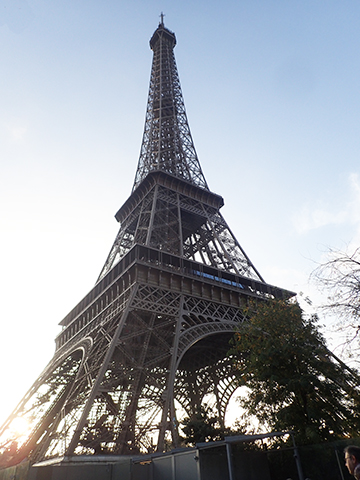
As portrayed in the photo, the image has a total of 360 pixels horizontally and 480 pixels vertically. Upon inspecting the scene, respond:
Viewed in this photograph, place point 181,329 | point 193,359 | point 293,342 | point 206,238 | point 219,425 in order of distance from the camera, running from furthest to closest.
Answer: point 206,238
point 193,359
point 219,425
point 181,329
point 293,342

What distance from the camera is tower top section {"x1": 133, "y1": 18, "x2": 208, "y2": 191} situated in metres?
45.8

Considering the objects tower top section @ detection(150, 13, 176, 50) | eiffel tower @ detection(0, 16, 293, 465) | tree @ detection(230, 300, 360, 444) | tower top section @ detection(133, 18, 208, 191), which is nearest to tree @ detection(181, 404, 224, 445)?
eiffel tower @ detection(0, 16, 293, 465)

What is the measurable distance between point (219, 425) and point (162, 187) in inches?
951

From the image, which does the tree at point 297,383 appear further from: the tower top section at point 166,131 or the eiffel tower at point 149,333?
the tower top section at point 166,131

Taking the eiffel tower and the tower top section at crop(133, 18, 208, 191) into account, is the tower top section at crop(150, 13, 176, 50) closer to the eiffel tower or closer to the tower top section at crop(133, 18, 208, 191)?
the tower top section at crop(133, 18, 208, 191)

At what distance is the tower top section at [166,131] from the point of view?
45.8 m

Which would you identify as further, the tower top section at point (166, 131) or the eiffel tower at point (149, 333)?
the tower top section at point (166, 131)

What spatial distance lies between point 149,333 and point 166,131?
35157 millimetres

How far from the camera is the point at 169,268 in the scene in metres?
28.3

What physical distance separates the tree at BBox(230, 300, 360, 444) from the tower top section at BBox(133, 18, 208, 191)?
1068 inches

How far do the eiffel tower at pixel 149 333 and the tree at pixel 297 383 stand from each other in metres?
4.13

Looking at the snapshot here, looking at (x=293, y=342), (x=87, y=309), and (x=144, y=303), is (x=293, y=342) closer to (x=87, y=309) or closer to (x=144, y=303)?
(x=144, y=303)

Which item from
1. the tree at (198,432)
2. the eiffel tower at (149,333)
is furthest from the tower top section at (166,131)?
the tree at (198,432)

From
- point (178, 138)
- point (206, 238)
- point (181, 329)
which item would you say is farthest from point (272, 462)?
point (178, 138)
